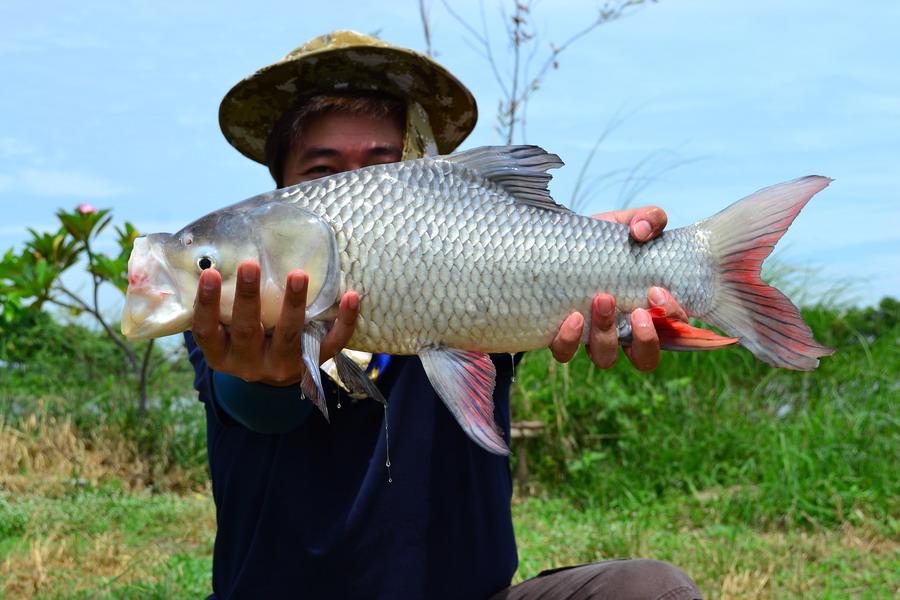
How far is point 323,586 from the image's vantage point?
2359mm

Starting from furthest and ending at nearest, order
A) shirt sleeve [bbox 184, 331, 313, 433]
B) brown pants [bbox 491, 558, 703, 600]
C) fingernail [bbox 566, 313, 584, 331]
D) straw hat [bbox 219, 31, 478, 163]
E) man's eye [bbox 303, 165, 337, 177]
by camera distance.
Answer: straw hat [bbox 219, 31, 478, 163]
man's eye [bbox 303, 165, 337, 177]
brown pants [bbox 491, 558, 703, 600]
shirt sleeve [bbox 184, 331, 313, 433]
fingernail [bbox 566, 313, 584, 331]

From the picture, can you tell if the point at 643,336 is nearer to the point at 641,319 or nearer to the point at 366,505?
the point at 641,319

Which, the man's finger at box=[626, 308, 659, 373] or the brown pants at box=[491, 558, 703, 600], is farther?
the brown pants at box=[491, 558, 703, 600]

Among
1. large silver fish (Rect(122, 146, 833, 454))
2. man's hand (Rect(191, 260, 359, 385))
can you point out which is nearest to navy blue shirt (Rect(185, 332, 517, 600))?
man's hand (Rect(191, 260, 359, 385))

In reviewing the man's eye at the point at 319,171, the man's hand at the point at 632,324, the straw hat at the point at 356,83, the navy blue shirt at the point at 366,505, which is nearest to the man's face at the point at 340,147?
the man's eye at the point at 319,171

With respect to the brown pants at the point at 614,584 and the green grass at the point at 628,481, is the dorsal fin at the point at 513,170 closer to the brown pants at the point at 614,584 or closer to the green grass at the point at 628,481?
the brown pants at the point at 614,584

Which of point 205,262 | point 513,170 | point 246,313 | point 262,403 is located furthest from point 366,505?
point 513,170

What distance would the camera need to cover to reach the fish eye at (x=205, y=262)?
1780mm

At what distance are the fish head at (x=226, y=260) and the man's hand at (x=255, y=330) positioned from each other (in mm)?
32

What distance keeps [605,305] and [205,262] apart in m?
0.86

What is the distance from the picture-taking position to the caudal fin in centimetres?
193

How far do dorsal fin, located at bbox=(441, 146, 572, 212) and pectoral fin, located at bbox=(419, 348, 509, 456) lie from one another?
376 millimetres

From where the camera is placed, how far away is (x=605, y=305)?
1888 millimetres

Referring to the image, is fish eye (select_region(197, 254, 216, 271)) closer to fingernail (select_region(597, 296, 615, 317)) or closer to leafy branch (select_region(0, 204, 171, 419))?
fingernail (select_region(597, 296, 615, 317))
